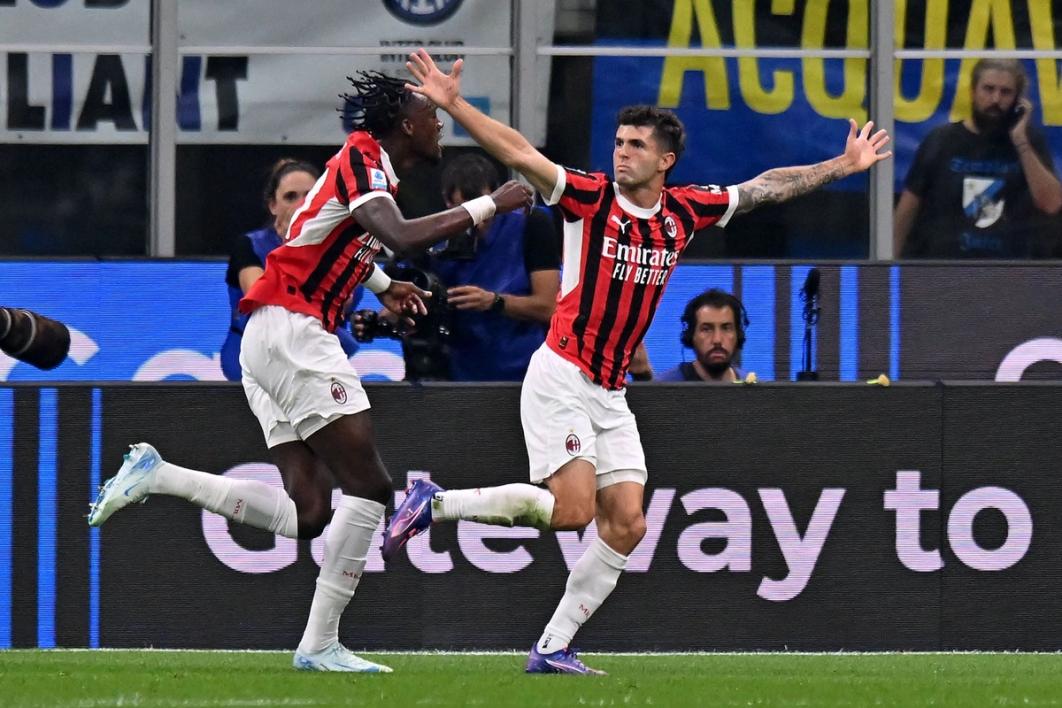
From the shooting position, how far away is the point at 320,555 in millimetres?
9570

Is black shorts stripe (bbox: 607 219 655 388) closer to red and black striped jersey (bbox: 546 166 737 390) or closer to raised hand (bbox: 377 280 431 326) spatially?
red and black striped jersey (bbox: 546 166 737 390)

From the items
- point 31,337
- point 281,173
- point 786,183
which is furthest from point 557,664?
point 281,173

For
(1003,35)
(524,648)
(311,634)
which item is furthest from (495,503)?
(1003,35)

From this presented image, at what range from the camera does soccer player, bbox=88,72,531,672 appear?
7.75m

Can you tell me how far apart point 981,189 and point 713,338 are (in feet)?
10.7

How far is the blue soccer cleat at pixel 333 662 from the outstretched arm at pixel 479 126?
1788 millimetres

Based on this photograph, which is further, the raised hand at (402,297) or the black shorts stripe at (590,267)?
the raised hand at (402,297)

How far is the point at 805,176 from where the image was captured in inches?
334

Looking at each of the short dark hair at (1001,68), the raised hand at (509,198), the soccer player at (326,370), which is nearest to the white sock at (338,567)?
the soccer player at (326,370)

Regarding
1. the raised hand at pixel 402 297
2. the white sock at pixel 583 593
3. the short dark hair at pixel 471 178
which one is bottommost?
the white sock at pixel 583 593

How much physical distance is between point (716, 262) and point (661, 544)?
222 centimetres

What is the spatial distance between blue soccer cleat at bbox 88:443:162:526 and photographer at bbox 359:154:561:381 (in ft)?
6.41

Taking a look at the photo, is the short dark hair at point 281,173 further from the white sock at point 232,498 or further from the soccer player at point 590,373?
the white sock at point 232,498

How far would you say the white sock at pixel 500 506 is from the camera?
7.88 m
